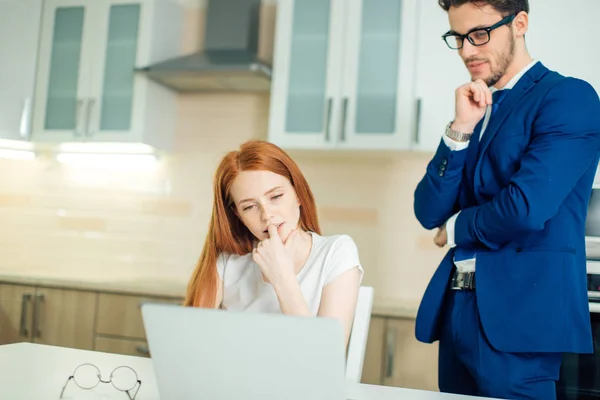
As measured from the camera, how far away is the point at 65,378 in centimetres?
120

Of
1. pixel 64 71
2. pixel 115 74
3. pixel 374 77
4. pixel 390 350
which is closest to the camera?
pixel 390 350

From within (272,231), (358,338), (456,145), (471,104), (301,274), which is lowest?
(358,338)

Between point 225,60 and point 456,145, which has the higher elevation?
point 225,60

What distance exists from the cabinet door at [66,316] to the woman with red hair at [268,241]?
174 cm

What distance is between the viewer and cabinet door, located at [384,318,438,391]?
270 cm

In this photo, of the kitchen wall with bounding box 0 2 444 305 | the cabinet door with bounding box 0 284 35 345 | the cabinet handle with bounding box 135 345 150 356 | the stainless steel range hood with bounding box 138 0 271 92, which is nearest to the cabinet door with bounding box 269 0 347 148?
the stainless steel range hood with bounding box 138 0 271 92

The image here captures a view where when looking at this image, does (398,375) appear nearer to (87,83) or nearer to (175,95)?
(175,95)

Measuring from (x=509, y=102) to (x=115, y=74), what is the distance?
7.98 feet

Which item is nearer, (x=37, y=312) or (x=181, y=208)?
(x=37, y=312)

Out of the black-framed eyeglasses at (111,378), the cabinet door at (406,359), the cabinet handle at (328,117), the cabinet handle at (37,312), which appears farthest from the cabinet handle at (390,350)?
the cabinet handle at (37,312)

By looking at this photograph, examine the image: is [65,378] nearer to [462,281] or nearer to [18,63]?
[462,281]

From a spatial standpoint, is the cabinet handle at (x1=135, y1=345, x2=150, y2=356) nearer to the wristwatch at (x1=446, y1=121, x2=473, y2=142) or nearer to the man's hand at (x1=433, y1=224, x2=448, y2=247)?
the man's hand at (x1=433, y1=224, x2=448, y2=247)

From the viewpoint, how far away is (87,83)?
3490mm

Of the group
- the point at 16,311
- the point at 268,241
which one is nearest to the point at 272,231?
the point at 268,241
